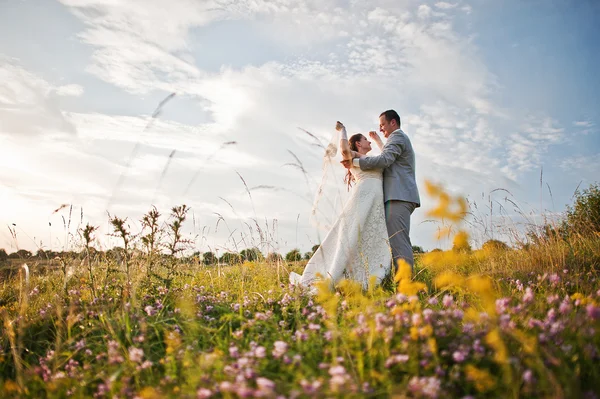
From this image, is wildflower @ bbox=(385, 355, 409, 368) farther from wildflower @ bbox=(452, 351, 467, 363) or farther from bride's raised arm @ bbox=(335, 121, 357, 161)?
bride's raised arm @ bbox=(335, 121, 357, 161)

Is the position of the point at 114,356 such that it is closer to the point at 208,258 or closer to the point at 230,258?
the point at 208,258

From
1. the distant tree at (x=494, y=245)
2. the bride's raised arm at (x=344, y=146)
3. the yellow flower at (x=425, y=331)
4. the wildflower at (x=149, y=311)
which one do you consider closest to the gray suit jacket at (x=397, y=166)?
the bride's raised arm at (x=344, y=146)

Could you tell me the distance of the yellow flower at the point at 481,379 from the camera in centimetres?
214

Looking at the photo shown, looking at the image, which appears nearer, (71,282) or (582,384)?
(582,384)

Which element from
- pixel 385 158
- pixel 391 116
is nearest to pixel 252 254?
pixel 385 158

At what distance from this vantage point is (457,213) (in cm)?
347

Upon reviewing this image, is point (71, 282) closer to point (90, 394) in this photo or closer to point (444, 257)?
point (90, 394)

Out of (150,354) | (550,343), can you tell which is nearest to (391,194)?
(550,343)

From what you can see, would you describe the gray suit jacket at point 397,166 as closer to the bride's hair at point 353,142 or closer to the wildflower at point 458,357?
the bride's hair at point 353,142

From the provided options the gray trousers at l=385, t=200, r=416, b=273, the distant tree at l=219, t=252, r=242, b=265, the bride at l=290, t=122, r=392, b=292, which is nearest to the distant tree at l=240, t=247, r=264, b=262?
the distant tree at l=219, t=252, r=242, b=265

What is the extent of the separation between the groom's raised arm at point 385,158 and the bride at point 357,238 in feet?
0.52

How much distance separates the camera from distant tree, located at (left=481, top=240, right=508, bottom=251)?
881cm

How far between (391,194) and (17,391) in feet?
17.8

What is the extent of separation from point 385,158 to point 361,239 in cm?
139
